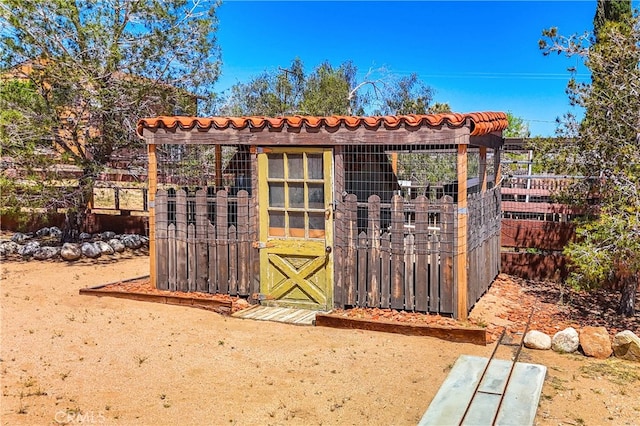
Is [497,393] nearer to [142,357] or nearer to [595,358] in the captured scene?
[595,358]

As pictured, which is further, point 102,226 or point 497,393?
point 102,226

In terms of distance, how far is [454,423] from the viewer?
13.8 feet

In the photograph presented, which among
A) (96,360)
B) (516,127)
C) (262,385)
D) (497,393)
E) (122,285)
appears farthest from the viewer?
(516,127)

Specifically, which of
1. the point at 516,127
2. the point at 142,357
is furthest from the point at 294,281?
the point at 516,127

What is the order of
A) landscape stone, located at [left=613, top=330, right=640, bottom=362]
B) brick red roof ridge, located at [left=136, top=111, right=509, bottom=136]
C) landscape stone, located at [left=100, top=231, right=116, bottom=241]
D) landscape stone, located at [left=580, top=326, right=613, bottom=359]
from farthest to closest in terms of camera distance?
landscape stone, located at [left=100, top=231, right=116, bottom=241] < brick red roof ridge, located at [left=136, top=111, right=509, bottom=136] < landscape stone, located at [left=580, top=326, right=613, bottom=359] < landscape stone, located at [left=613, top=330, right=640, bottom=362]

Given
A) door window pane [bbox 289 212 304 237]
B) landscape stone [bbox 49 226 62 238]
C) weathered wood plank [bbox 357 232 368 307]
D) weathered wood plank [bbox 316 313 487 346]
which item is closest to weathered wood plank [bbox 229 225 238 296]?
door window pane [bbox 289 212 304 237]

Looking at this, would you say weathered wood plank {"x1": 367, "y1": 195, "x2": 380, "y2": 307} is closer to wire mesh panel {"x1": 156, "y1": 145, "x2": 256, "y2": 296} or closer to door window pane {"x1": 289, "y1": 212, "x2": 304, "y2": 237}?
door window pane {"x1": 289, "y1": 212, "x2": 304, "y2": 237}

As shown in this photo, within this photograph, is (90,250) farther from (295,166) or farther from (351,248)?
(351,248)

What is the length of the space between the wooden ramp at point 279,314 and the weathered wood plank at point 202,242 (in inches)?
39.6

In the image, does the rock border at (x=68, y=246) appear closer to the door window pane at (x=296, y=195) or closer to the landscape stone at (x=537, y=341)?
the door window pane at (x=296, y=195)

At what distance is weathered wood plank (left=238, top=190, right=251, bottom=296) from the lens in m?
7.89

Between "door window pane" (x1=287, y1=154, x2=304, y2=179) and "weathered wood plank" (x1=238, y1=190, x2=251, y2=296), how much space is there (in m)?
0.77

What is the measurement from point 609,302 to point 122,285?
754 cm

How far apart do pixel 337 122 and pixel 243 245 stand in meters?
2.24
